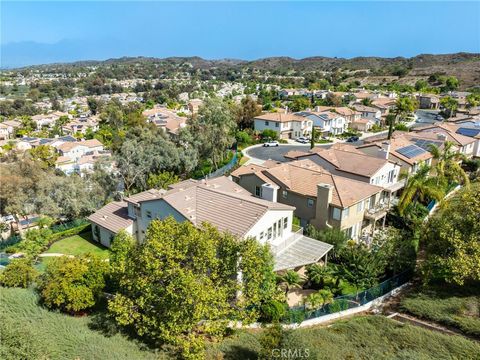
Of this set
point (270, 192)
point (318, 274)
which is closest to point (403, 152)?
point (270, 192)

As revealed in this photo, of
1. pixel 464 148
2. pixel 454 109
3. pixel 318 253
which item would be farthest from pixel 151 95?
pixel 318 253

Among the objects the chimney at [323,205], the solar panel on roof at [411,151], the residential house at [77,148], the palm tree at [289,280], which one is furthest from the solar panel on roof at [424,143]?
the residential house at [77,148]

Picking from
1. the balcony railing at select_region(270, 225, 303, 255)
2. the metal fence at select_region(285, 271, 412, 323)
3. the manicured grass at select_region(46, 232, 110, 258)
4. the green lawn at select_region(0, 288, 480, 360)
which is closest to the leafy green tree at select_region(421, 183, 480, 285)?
the metal fence at select_region(285, 271, 412, 323)

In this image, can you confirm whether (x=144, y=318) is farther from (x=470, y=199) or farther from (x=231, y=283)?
(x=470, y=199)

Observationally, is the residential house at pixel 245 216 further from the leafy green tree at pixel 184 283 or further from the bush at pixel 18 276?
the bush at pixel 18 276

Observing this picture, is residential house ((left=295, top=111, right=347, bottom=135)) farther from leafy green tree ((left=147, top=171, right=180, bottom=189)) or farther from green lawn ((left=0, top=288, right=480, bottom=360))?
green lawn ((left=0, top=288, right=480, bottom=360))

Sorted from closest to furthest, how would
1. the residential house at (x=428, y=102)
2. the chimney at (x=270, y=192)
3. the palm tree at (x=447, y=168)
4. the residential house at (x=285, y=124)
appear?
the chimney at (x=270, y=192)
the palm tree at (x=447, y=168)
the residential house at (x=285, y=124)
the residential house at (x=428, y=102)
